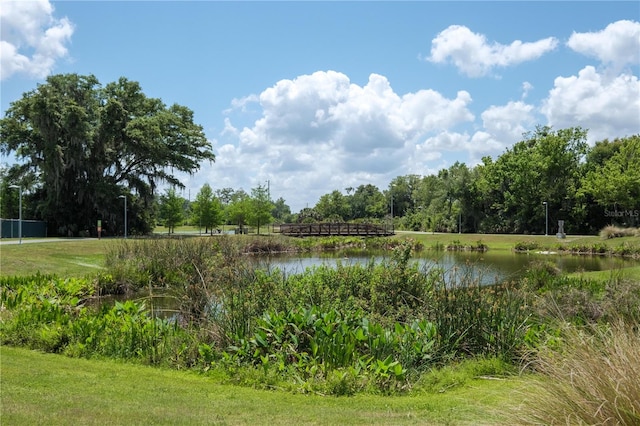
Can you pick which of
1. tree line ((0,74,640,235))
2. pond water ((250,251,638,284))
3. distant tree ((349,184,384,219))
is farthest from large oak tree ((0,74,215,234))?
distant tree ((349,184,384,219))

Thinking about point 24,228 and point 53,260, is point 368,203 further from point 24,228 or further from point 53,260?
point 53,260

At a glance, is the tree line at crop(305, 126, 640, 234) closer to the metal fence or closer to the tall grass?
the metal fence

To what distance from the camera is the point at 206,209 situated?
55.1 meters

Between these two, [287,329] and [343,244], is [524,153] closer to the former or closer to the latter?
[343,244]

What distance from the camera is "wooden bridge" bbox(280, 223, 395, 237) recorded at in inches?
2260

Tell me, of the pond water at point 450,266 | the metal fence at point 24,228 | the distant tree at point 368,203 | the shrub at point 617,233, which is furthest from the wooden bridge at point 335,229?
the distant tree at point 368,203

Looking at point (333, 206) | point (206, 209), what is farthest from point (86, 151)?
point (333, 206)

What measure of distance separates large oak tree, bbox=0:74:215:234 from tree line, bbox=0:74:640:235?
9 cm

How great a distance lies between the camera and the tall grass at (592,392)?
306 centimetres

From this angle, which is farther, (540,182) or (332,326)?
(540,182)

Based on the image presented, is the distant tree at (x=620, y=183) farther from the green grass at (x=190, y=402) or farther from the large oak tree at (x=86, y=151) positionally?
the green grass at (x=190, y=402)

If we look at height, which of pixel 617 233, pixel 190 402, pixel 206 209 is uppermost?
pixel 206 209

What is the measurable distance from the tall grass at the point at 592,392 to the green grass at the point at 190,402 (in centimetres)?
27

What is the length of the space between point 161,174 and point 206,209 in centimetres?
701
